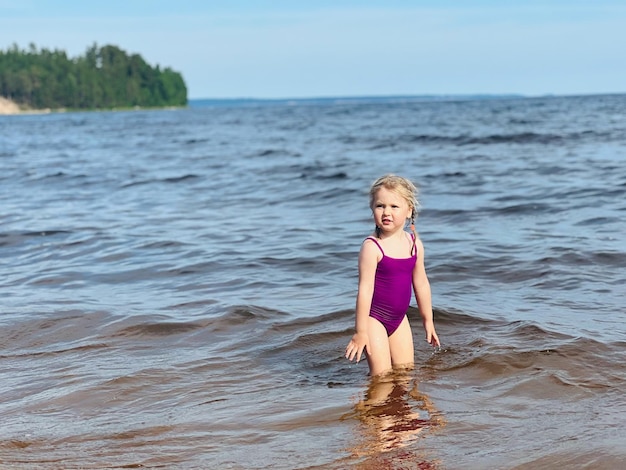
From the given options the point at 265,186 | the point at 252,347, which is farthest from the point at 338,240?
the point at 265,186

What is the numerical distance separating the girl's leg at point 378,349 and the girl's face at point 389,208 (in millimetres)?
583

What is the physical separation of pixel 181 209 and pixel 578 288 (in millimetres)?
7623

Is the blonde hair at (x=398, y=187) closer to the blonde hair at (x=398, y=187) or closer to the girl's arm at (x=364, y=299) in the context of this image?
the blonde hair at (x=398, y=187)

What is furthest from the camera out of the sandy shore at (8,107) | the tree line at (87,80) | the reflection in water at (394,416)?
the tree line at (87,80)

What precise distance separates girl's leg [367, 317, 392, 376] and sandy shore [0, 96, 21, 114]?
451 ft

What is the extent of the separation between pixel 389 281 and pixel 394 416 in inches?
33.9

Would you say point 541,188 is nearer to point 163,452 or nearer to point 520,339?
point 520,339

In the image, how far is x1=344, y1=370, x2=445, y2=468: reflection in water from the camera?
3.68 m

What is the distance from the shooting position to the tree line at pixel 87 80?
139 metres

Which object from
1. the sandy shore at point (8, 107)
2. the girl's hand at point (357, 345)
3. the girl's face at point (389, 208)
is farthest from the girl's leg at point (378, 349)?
the sandy shore at point (8, 107)

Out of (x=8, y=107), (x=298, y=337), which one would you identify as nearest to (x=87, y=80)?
(x=8, y=107)

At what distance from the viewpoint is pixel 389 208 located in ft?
14.9

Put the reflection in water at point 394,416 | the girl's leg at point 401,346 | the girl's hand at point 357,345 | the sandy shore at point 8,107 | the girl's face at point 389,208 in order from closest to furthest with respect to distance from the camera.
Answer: the reflection in water at point 394,416
the girl's hand at point 357,345
the girl's face at point 389,208
the girl's leg at point 401,346
the sandy shore at point 8,107

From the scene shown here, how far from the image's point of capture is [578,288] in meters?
6.89
